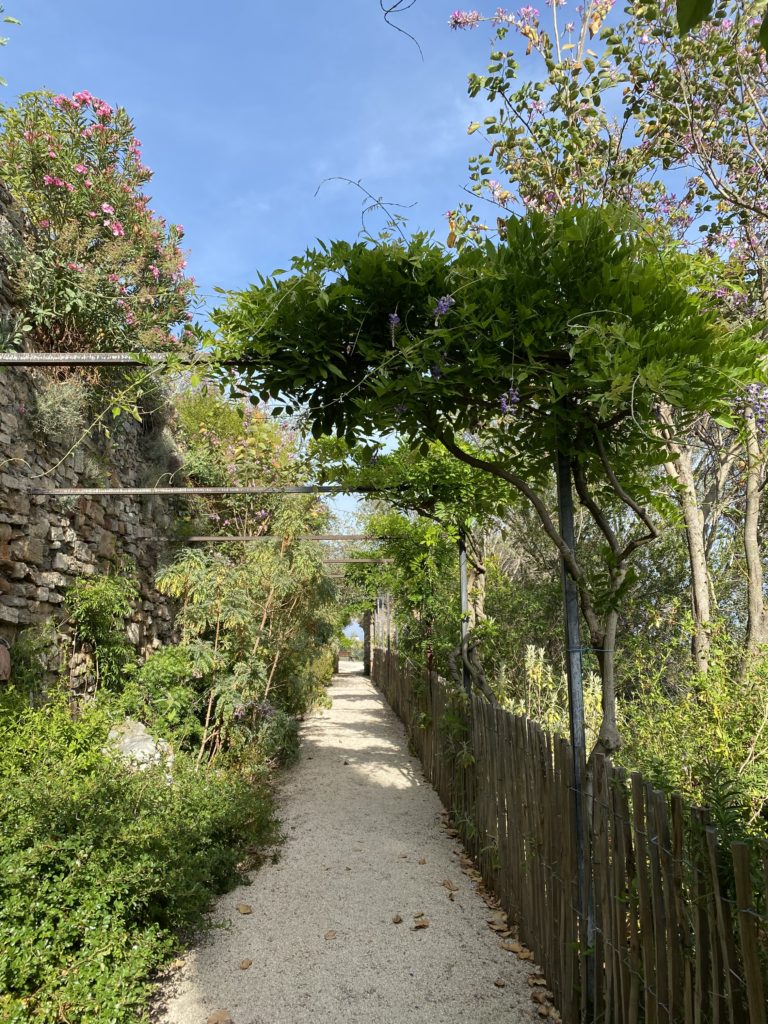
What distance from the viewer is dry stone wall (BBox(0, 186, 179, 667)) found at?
444 cm

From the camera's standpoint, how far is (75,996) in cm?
228

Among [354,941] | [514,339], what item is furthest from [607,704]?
[354,941]

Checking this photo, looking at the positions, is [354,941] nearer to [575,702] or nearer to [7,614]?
[575,702]

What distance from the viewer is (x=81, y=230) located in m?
5.51

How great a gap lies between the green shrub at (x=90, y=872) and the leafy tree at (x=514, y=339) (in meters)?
1.94

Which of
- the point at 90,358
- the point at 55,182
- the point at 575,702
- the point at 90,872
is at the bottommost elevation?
the point at 90,872

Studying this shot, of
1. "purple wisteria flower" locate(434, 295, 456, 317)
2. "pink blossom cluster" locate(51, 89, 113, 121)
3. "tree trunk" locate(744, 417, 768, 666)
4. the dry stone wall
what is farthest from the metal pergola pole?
"tree trunk" locate(744, 417, 768, 666)

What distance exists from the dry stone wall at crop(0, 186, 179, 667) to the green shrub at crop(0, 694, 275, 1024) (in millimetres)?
1053

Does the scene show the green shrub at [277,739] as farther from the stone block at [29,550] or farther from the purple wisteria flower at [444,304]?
the purple wisteria flower at [444,304]

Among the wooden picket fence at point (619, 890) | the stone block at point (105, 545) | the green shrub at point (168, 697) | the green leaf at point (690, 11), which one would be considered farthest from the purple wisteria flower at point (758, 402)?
the stone block at point (105, 545)

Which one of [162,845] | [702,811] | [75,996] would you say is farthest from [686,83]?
[75,996]

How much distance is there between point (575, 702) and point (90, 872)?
2.00m

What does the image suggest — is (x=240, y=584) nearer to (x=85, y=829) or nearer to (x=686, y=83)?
(x=85, y=829)

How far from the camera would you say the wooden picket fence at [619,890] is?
151 cm
